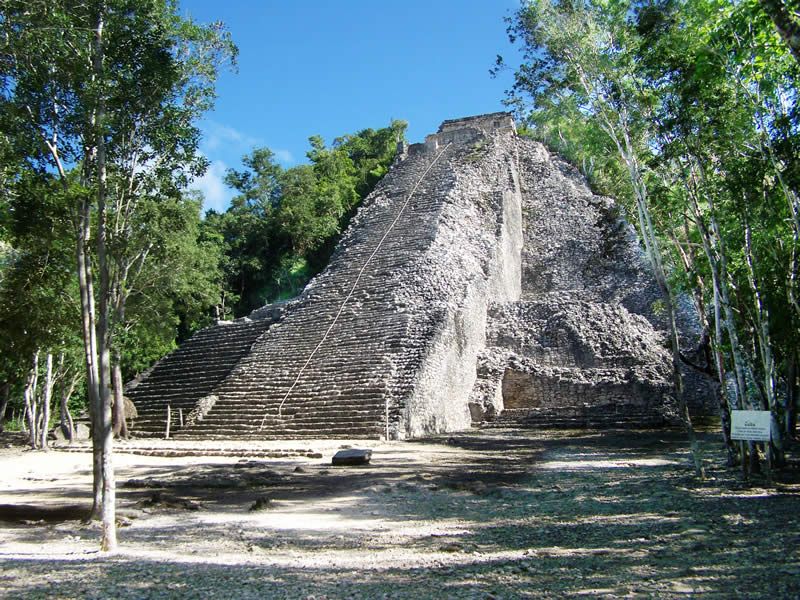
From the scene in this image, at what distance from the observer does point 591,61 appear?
31.4 ft

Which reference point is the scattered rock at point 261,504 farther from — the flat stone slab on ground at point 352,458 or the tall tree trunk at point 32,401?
the tall tree trunk at point 32,401

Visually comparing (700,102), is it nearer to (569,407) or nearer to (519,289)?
(569,407)

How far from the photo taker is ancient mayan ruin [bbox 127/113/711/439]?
14547 mm

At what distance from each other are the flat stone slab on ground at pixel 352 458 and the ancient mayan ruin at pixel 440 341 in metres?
3.06

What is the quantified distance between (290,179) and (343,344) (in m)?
16.1

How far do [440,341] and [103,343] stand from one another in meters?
10.6

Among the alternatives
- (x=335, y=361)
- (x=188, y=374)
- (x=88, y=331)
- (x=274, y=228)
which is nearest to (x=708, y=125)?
(x=88, y=331)

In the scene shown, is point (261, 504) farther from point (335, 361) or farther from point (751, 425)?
point (335, 361)

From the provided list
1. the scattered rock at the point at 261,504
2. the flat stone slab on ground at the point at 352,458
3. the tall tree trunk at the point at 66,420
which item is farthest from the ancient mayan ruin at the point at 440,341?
the scattered rock at the point at 261,504

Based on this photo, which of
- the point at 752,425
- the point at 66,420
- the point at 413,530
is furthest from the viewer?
the point at 66,420

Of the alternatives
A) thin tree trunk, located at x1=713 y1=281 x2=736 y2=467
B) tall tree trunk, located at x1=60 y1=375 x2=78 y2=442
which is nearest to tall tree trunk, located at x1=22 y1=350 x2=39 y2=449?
tall tree trunk, located at x1=60 y1=375 x2=78 y2=442

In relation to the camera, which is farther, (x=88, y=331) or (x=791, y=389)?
(x=791, y=389)

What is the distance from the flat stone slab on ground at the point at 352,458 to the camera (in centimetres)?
972

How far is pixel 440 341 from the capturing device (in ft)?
51.0
